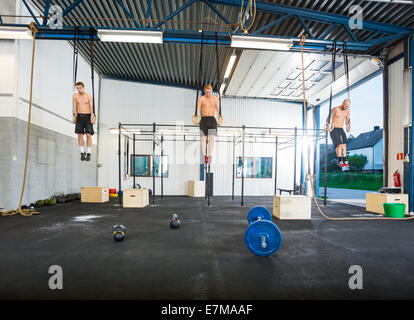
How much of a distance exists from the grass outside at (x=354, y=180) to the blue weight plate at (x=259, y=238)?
2122cm

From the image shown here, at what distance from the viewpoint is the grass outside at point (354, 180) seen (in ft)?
71.2

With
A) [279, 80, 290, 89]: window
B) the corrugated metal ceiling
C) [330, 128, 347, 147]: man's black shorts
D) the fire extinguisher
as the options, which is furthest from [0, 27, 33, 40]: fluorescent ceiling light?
the fire extinguisher

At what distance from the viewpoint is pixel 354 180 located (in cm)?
2388

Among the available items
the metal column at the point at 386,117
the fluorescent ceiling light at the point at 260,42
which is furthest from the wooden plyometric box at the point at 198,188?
the metal column at the point at 386,117

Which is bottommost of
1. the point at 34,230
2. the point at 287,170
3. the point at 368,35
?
the point at 34,230

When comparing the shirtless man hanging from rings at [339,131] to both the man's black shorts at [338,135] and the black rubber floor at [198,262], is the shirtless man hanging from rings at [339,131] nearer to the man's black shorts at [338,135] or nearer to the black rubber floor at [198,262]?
the man's black shorts at [338,135]

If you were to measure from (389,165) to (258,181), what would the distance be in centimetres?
513

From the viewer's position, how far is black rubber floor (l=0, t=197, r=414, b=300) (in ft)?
5.98

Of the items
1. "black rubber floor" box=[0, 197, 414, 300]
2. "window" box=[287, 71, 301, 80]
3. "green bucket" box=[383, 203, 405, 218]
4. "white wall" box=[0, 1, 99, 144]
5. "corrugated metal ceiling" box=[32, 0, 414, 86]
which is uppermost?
"corrugated metal ceiling" box=[32, 0, 414, 86]

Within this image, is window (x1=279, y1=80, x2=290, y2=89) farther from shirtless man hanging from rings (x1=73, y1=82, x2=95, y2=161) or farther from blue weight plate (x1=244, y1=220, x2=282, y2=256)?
blue weight plate (x1=244, y1=220, x2=282, y2=256)

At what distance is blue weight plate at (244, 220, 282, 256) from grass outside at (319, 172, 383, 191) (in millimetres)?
21224
